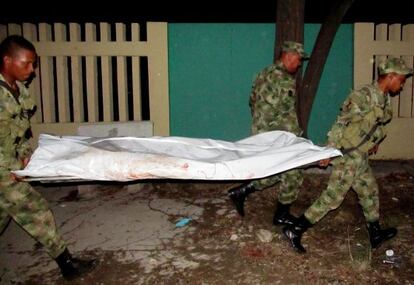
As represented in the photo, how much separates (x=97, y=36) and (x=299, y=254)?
15.7ft

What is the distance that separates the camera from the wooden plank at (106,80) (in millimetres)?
6258

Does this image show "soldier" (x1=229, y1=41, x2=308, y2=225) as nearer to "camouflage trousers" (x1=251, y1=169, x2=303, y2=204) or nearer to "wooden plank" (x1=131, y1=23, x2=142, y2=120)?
"camouflage trousers" (x1=251, y1=169, x2=303, y2=204)

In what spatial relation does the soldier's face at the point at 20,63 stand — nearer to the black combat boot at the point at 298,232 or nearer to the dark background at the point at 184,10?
the black combat boot at the point at 298,232

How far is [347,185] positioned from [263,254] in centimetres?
99

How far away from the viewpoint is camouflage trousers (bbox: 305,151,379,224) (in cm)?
374

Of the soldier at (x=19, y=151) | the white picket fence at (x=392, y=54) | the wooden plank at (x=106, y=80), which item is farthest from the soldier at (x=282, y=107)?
the wooden plank at (x=106, y=80)

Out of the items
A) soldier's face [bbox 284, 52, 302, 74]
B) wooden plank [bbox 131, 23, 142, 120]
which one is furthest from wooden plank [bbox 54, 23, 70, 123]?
soldier's face [bbox 284, 52, 302, 74]

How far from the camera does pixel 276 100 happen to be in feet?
14.5

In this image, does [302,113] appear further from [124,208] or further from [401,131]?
[124,208]

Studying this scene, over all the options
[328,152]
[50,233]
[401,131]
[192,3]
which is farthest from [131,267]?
[192,3]

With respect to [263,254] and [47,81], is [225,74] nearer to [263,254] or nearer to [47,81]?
[47,81]

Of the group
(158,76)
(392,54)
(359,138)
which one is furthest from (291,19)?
(359,138)

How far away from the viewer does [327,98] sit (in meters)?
6.63

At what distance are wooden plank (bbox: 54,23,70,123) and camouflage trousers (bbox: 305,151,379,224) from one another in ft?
13.7
